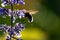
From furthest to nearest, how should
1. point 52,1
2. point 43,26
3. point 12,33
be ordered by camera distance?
point 52,1, point 43,26, point 12,33

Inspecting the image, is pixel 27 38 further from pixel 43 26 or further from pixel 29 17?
pixel 29 17

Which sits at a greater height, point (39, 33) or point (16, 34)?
point (16, 34)

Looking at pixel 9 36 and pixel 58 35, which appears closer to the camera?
pixel 9 36

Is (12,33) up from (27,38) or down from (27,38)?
up

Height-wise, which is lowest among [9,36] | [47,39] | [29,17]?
[47,39]

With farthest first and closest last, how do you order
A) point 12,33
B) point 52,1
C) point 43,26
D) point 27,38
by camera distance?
1. point 52,1
2. point 43,26
3. point 27,38
4. point 12,33

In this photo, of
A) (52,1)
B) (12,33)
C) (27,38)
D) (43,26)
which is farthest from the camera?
(52,1)

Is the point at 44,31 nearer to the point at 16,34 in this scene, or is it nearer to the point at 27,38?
the point at 27,38

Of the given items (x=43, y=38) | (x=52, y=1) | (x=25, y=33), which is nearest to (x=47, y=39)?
(x=43, y=38)

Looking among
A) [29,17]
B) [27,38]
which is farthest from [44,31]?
[29,17]
